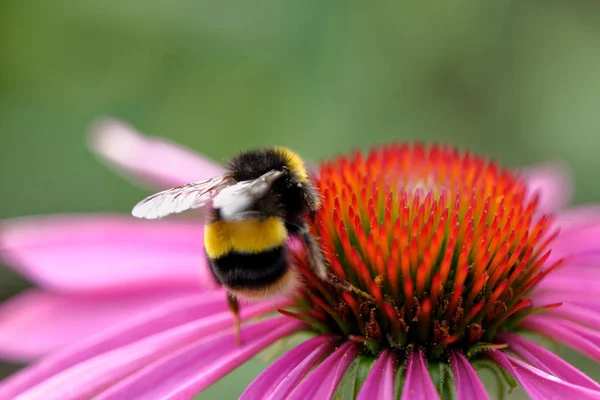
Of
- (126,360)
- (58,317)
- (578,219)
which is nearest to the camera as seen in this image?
(126,360)

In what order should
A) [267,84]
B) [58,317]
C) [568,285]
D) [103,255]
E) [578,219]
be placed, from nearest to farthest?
1. [568,285]
2. [58,317]
3. [103,255]
4. [578,219]
5. [267,84]

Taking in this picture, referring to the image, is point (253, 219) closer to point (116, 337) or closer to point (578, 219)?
point (116, 337)

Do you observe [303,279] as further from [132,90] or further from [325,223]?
[132,90]

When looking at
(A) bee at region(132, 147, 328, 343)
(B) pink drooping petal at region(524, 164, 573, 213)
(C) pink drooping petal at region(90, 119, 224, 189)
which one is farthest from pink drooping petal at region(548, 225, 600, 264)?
(C) pink drooping petal at region(90, 119, 224, 189)

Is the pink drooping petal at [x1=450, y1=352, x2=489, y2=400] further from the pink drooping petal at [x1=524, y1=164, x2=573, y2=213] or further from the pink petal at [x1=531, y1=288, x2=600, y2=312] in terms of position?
the pink drooping petal at [x1=524, y1=164, x2=573, y2=213]

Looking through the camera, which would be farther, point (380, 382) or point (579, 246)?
point (579, 246)

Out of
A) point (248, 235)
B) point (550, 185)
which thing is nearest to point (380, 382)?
point (248, 235)

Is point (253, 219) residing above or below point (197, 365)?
above

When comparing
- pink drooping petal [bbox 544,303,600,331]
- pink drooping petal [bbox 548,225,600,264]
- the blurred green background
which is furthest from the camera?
the blurred green background
